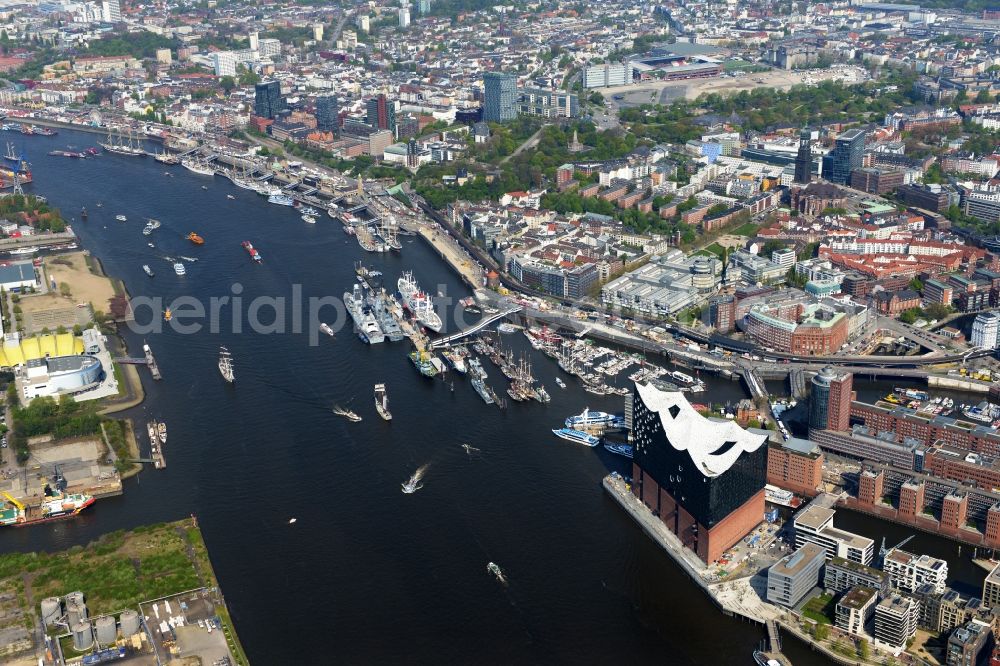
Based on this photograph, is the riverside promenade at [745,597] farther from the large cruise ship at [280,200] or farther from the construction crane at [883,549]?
the large cruise ship at [280,200]

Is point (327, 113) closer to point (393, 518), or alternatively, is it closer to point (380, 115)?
point (380, 115)

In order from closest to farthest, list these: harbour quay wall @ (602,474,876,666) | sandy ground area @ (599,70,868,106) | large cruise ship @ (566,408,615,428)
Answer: harbour quay wall @ (602,474,876,666), large cruise ship @ (566,408,615,428), sandy ground area @ (599,70,868,106)

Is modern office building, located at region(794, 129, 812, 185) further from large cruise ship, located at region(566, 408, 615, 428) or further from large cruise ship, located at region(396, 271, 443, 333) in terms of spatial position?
large cruise ship, located at region(566, 408, 615, 428)

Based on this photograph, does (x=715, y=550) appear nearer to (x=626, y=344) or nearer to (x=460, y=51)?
(x=626, y=344)

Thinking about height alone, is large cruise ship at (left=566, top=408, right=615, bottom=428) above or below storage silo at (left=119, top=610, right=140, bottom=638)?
above

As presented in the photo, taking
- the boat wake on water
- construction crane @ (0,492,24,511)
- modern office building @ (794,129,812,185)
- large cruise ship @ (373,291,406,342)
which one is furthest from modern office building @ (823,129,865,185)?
construction crane @ (0,492,24,511)

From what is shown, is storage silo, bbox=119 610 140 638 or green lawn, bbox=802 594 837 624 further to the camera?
green lawn, bbox=802 594 837 624

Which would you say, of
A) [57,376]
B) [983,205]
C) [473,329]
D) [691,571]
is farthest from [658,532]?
[983,205]

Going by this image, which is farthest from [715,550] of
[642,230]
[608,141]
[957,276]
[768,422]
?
[608,141]
